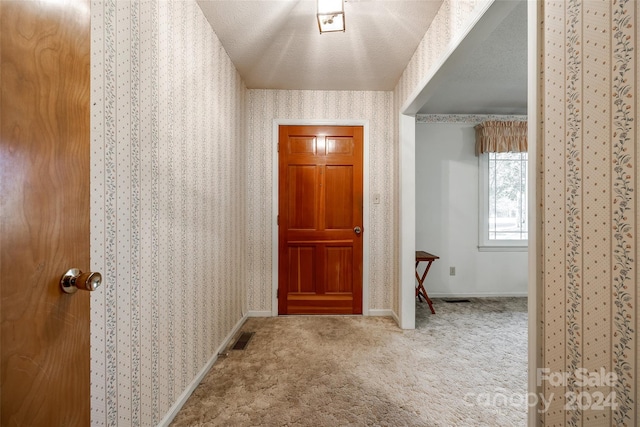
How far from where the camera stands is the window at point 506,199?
12.7 feet

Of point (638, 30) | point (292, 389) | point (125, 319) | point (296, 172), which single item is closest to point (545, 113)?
point (638, 30)

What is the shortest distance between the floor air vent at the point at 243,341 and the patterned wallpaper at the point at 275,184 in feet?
1.60

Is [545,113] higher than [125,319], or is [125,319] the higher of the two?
[545,113]

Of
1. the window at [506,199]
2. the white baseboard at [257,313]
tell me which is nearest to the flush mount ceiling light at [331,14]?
the white baseboard at [257,313]

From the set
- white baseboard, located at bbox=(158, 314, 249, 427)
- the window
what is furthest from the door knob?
the window

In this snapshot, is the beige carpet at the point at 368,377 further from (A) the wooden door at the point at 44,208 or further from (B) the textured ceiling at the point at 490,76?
(B) the textured ceiling at the point at 490,76

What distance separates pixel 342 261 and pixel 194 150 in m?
1.94

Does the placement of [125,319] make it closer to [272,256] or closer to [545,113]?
[545,113]

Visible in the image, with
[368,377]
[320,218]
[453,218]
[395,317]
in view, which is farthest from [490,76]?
[368,377]

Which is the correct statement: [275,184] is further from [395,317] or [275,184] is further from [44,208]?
[44,208]

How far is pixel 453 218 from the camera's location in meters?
3.85

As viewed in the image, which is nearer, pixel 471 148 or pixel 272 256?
pixel 272 256

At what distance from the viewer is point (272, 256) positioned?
311cm

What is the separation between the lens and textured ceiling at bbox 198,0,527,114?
1.85 meters
